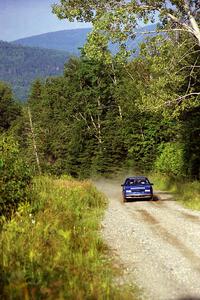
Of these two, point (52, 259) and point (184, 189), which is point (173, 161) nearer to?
point (184, 189)

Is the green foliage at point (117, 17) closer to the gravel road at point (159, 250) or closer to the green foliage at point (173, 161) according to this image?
the gravel road at point (159, 250)

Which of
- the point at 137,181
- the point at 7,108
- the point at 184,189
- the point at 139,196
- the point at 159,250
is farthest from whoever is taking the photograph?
the point at 7,108

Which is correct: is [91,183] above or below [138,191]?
above

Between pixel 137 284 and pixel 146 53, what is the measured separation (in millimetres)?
13990

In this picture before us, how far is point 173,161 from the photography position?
4609 centimetres

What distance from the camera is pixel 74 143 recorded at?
71.3m

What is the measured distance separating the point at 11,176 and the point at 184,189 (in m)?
17.8

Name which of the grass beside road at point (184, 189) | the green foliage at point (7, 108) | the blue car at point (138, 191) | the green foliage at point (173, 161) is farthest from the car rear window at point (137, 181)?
the green foliage at point (7, 108)

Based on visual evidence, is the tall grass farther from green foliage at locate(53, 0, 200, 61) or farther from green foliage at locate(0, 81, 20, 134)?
green foliage at locate(0, 81, 20, 134)

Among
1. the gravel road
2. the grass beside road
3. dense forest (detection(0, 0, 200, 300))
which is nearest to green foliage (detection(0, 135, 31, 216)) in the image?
dense forest (detection(0, 0, 200, 300))

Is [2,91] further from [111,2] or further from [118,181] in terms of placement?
[111,2]

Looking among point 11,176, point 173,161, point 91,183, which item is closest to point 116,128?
point 173,161

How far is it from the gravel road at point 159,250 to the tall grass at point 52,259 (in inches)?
23.3

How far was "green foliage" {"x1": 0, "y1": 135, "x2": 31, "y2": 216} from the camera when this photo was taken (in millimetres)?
13453
